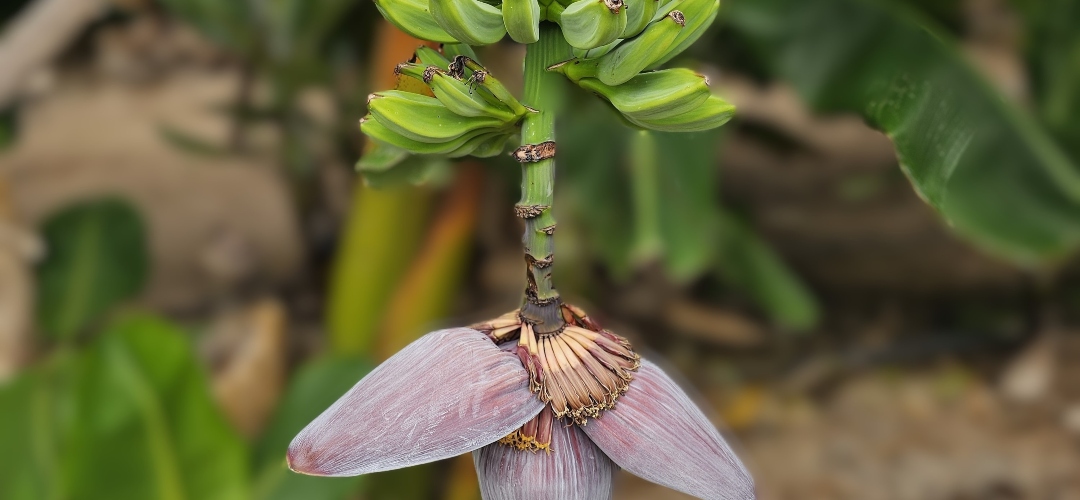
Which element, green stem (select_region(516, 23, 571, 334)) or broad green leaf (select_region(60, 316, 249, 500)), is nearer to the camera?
green stem (select_region(516, 23, 571, 334))

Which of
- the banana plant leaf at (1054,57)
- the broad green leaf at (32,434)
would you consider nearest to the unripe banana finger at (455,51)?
the broad green leaf at (32,434)

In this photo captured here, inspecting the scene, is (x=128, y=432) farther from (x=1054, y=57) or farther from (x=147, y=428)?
(x=1054, y=57)

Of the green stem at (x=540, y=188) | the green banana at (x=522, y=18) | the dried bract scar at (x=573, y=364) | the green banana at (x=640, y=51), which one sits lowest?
the dried bract scar at (x=573, y=364)

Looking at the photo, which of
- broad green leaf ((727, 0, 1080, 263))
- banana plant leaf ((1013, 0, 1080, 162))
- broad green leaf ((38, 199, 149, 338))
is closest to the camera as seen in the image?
broad green leaf ((727, 0, 1080, 263))

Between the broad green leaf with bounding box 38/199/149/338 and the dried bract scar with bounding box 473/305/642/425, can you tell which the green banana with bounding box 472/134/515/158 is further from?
the broad green leaf with bounding box 38/199/149/338

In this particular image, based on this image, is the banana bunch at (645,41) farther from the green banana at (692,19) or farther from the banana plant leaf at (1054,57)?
the banana plant leaf at (1054,57)

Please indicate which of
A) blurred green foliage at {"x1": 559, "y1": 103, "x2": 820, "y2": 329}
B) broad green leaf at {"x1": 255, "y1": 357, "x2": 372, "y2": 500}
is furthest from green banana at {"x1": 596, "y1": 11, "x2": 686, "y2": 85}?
broad green leaf at {"x1": 255, "y1": 357, "x2": 372, "y2": 500}

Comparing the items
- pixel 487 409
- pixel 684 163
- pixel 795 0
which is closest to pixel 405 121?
pixel 487 409

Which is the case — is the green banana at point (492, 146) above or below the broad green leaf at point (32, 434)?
above

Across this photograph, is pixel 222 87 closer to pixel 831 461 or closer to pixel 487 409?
pixel 831 461
